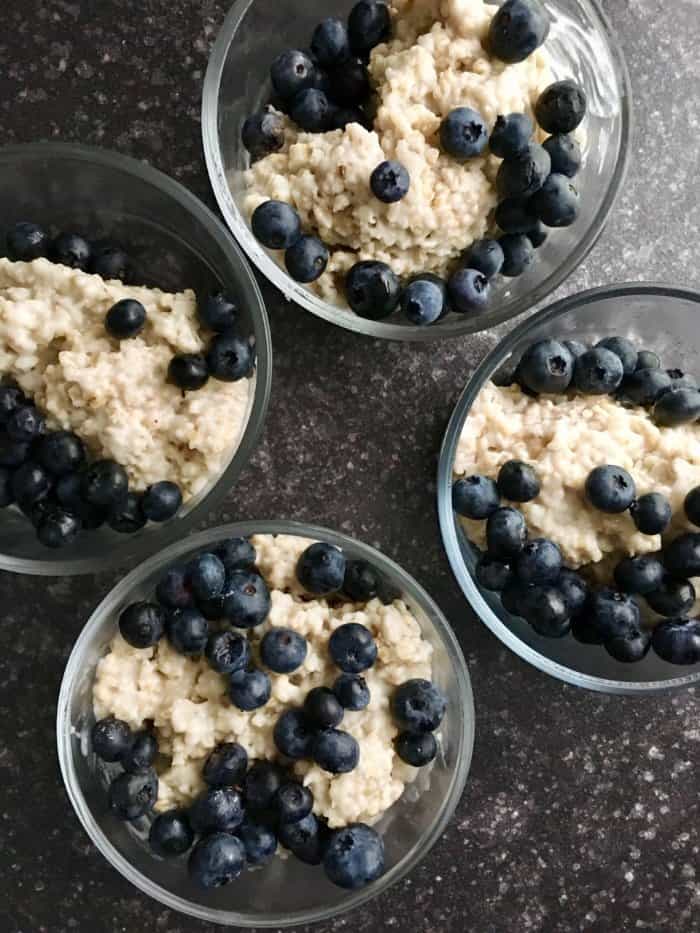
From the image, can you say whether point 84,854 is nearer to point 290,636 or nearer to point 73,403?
point 290,636

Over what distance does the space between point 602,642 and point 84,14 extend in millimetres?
1261

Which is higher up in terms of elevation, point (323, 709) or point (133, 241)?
point (133, 241)

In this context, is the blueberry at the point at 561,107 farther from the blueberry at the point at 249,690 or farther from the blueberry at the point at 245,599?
the blueberry at the point at 249,690

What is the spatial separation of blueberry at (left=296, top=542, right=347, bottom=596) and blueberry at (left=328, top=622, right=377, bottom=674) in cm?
6

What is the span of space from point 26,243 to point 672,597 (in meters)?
1.05

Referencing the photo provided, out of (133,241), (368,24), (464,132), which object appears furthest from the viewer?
(133,241)

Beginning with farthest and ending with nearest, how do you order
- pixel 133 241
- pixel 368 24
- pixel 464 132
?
1. pixel 133 241
2. pixel 368 24
3. pixel 464 132

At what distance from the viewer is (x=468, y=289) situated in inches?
54.3

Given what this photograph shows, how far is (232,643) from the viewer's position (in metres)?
1.34

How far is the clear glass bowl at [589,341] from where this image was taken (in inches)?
57.7

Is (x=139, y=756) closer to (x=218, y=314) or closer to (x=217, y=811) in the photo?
(x=217, y=811)

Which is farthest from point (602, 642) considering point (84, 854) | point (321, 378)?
point (84, 854)

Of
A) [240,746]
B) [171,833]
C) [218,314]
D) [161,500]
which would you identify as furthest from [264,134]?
[171,833]

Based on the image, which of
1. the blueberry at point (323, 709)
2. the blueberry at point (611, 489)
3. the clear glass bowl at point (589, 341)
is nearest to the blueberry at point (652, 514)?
the blueberry at point (611, 489)
